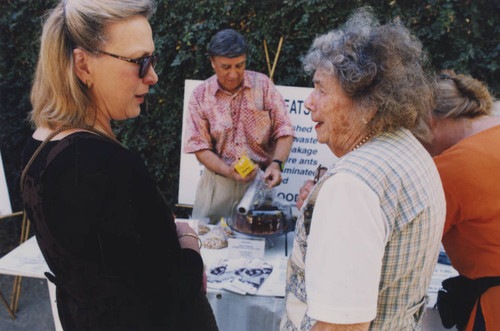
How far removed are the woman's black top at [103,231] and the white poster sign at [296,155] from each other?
2650 millimetres

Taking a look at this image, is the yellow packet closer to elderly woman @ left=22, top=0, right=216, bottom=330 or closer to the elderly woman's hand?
the elderly woman's hand

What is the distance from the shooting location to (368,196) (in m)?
0.94

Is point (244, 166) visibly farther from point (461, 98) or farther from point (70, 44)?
point (70, 44)

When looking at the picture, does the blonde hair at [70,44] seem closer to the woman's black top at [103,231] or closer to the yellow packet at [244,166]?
the woman's black top at [103,231]

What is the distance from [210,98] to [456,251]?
224 centimetres

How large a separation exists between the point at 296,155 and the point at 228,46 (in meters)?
1.33

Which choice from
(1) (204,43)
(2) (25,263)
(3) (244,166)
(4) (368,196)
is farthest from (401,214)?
(1) (204,43)

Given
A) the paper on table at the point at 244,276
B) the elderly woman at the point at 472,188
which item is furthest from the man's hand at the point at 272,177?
the elderly woman at the point at 472,188

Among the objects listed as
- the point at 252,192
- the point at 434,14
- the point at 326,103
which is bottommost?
the point at 252,192

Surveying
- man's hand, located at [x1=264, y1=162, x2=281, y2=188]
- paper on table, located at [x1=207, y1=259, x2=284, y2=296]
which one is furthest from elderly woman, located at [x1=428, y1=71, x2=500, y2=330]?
man's hand, located at [x1=264, y1=162, x2=281, y2=188]

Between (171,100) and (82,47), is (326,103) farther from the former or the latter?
(171,100)

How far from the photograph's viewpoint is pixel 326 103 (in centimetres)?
117

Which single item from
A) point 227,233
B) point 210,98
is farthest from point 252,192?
point 210,98

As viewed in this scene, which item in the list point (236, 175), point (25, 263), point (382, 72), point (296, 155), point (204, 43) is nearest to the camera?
point (382, 72)
